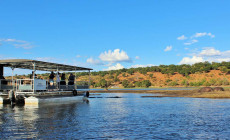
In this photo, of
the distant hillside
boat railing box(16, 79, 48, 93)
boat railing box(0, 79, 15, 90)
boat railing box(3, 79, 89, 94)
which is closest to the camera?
boat railing box(16, 79, 48, 93)

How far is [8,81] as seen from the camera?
3272 cm

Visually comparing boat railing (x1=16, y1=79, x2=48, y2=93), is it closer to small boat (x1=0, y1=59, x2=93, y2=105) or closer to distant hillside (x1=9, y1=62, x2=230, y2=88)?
small boat (x1=0, y1=59, x2=93, y2=105)

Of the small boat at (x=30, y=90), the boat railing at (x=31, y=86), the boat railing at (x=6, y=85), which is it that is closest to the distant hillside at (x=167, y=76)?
the small boat at (x=30, y=90)

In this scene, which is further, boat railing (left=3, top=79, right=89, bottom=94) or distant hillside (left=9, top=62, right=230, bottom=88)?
distant hillside (left=9, top=62, right=230, bottom=88)

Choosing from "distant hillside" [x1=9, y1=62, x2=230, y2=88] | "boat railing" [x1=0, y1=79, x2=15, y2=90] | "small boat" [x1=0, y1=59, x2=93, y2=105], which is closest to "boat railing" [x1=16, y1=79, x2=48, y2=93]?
"small boat" [x1=0, y1=59, x2=93, y2=105]

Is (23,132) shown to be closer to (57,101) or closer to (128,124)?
(128,124)

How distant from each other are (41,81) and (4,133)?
16.4 metres

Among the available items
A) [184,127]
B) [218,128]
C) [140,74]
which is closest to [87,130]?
[184,127]

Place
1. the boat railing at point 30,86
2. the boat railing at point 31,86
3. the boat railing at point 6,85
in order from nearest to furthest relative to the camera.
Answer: the boat railing at point 31,86 < the boat railing at point 30,86 < the boat railing at point 6,85

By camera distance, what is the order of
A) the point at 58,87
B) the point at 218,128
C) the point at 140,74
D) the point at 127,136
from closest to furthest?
the point at 127,136
the point at 218,128
the point at 58,87
the point at 140,74

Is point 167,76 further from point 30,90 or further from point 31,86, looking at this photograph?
point 31,86

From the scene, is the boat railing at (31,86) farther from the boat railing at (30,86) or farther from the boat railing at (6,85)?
the boat railing at (6,85)

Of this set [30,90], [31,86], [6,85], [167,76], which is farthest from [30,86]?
[167,76]

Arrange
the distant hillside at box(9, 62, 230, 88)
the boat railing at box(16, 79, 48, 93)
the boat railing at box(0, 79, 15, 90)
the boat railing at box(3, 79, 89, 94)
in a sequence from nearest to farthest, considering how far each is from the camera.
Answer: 1. the boat railing at box(16, 79, 48, 93)
2. the boat railing at box(3, 79, 89, 94)
3. the boat railing at box(0, 79, 15, 90)
4. the distant hillside at box(9, 62, 230, 88)
